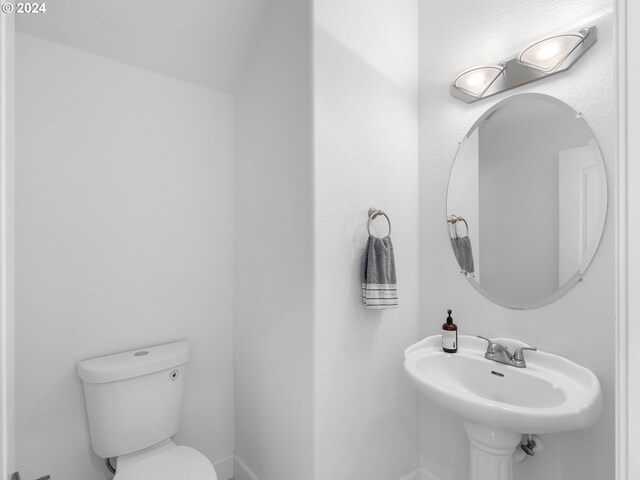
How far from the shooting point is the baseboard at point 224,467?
5.86ft

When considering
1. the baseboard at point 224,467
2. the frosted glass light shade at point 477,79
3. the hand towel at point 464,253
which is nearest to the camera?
the frosted glass light shade at point 477,79

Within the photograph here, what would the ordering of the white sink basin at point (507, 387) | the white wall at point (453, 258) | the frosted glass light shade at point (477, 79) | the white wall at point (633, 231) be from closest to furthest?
the white wall at point (633, 231), the white sink basin at point (507, 387), the white wall at point (453, 258), the frosted glass light shade at point (477, 79)

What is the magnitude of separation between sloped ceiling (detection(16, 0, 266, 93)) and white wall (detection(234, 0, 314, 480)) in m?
0.11

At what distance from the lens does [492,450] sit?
3.96ft

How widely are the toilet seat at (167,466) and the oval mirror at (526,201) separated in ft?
4.46

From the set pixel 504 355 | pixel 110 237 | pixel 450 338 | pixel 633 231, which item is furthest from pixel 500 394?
pixel 110 237

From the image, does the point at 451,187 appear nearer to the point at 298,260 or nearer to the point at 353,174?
the point at 353,174

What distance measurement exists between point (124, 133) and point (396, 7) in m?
1.42

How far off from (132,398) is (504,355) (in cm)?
153

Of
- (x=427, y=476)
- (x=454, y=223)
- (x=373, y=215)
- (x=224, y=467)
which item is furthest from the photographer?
(x=224, y=467)

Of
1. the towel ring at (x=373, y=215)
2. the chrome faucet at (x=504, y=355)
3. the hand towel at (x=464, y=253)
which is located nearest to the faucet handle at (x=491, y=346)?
the chrome faucet at (x=504, y=355)

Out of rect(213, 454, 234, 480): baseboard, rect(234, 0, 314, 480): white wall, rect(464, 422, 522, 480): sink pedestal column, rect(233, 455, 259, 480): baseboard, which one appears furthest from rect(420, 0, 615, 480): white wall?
rect(213, 454, 234, 480): baseboard

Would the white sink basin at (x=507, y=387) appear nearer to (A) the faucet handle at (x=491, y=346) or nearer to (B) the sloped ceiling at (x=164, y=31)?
(A) the faucet handle at (x=491, y=346)

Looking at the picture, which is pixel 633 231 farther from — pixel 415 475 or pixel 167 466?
pixel 415 475
